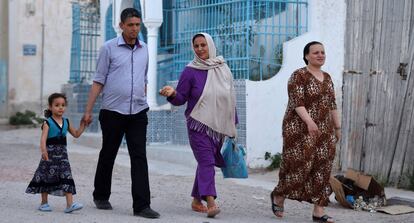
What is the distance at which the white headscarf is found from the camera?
743cm

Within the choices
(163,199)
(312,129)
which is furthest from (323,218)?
(163,199)

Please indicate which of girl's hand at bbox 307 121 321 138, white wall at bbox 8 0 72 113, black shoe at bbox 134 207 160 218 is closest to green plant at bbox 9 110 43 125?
white wall at bbox 8 0 72 113

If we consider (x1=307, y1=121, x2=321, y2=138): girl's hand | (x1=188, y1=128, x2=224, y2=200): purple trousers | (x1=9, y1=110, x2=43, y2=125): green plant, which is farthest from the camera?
(x1=9, y1=110, x2=43, y2=125): green plant

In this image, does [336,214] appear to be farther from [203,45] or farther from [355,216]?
[203,45]

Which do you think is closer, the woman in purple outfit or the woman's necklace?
the woman's necklace

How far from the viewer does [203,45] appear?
295 inches

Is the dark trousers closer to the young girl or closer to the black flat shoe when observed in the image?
the young girl

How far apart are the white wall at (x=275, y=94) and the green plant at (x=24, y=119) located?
1150cm

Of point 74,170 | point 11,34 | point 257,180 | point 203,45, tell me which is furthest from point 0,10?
point 203,45

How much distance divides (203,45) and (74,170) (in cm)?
434

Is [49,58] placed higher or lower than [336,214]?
higher

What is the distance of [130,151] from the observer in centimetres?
725

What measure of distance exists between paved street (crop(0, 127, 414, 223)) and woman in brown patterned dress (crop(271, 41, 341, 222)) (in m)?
0.43

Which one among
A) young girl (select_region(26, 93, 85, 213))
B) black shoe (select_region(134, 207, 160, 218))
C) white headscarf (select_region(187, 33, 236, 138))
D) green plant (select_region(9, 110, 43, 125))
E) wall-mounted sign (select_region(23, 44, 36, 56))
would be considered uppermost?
wall-mounted sign (select_region(23, 44, 36, 56))
